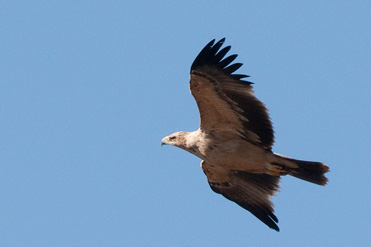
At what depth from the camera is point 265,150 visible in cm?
1251

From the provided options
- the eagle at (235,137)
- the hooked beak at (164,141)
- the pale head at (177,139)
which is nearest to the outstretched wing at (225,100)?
the eagle at (235,137)

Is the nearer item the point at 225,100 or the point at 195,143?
the point at 225,100

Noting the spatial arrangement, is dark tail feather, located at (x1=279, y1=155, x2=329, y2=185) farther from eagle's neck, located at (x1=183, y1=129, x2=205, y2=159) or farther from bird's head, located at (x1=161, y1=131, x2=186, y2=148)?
bird's head, located at (x1=161, y1=131, x2=186, y2=148)

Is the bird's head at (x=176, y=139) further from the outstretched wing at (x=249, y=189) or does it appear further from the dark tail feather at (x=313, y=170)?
the dark tail feather at (x=313, y=170)

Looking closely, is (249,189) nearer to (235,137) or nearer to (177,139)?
(235,137)

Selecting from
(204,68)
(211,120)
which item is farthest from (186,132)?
(204,68)

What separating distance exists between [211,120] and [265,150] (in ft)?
3.27

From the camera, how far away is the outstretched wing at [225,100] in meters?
11.9

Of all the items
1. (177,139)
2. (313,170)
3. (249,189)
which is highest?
(177,139)

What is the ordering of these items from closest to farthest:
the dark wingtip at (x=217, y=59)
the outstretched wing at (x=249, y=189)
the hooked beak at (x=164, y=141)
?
the dark wingtip at (x=217, y=59), the outstretched wing at (x=249, y=189), the hooked beak at (x=164, y=141)

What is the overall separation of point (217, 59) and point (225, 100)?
2.33 ft

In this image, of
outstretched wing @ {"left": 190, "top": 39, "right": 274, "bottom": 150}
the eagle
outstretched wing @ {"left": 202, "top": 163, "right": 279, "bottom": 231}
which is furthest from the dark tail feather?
outstretched wing @ {"left": 202, "top": 163, "right": 279, "bottom": 231}

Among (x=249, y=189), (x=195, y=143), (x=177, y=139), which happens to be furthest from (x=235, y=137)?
(x=249, y=189)

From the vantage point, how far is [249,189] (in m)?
13.5
